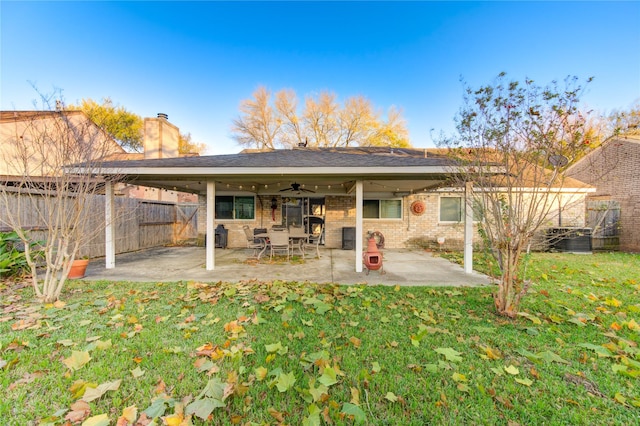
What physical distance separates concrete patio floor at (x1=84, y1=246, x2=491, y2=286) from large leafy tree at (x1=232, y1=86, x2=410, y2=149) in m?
17.9

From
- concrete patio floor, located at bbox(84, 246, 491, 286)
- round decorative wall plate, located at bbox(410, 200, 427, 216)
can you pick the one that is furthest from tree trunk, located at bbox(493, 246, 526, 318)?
round decorative wall plate, located at bbox(410, 200, 427, 216)

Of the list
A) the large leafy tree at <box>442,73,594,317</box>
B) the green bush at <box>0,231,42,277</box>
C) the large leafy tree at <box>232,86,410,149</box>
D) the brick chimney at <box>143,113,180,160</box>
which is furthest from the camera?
the large leafy tree at <box>232,86,410,149</box>

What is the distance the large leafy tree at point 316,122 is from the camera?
24.2 meters

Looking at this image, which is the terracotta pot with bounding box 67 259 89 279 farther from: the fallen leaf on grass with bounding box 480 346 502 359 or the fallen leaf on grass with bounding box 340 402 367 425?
the fallen leaf on grass with bounding box 480 346 502 359

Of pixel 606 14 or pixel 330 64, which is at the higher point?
pixel 330 64

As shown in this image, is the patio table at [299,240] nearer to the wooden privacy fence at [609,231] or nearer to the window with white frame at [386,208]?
the window with white frame at [386,208]

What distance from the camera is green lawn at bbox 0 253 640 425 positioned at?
1.92 meters

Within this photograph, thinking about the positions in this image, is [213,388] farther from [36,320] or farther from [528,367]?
[36,320]

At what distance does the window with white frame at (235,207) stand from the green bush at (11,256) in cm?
623

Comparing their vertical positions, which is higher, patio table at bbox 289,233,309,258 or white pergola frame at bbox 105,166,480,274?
white pergola frame at bbox 105,166,480,274

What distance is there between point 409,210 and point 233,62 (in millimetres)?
12789

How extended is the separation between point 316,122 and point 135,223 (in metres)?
18.5

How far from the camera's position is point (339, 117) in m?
24.5

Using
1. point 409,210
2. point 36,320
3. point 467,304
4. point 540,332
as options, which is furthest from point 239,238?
point 540,332
